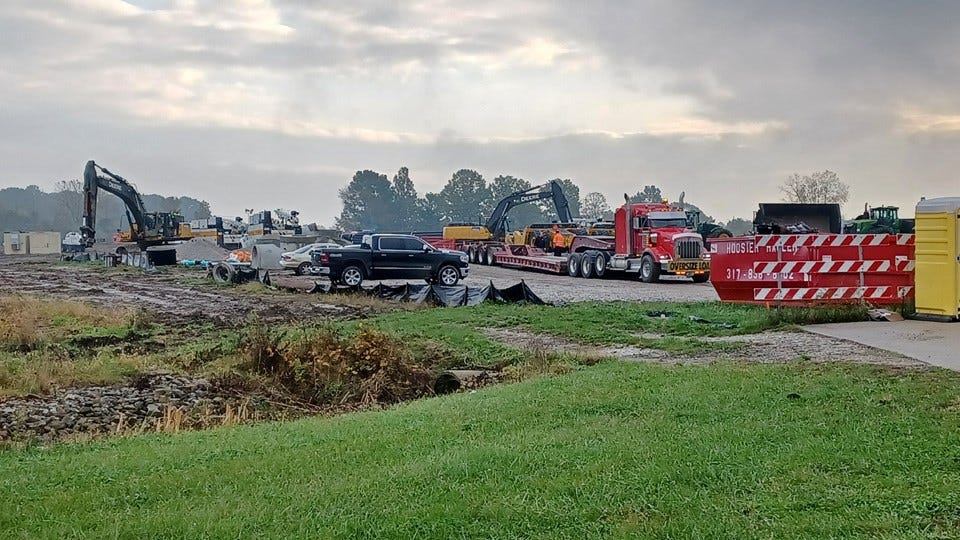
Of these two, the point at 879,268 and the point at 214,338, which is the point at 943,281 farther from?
the point at 214,338

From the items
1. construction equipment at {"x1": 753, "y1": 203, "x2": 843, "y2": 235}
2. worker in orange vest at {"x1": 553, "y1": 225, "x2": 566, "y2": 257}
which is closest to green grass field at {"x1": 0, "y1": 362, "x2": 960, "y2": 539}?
construction equipment at {"x1": 753, "y1": 203, "x2": 843, "y2": 235}

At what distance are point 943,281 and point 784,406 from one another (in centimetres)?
878

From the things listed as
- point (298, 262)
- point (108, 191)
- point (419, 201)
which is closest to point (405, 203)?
point (419, 201)

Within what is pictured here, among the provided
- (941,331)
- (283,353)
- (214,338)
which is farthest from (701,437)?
(214,338)

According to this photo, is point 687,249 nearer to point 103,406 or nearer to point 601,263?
point 601,263

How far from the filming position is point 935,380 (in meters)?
9.19

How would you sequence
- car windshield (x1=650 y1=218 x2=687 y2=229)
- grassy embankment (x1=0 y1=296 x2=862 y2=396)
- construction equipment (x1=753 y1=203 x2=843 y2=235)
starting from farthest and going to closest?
construction equipment (x1=753 y1=203 x2=843 y2=235) < car windshield (x1=650 y1=218 x2=687 y2=229) < grassy embankment (x1=0 y1=296 x2=862 y2=396)

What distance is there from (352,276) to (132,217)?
100ft

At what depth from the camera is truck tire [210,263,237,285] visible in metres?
36.1

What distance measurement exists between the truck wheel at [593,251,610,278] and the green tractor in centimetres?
1483

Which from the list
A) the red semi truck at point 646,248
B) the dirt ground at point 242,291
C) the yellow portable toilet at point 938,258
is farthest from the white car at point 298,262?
the yellow portable toilet at point 938,258

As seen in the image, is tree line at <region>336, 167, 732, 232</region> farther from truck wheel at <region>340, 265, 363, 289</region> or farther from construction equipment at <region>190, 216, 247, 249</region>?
truck wheel at <region>340, 265, 363, 289</region>

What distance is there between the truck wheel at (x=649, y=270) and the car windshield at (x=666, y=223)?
1241 millimetres

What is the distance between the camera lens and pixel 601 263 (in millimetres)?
34906
